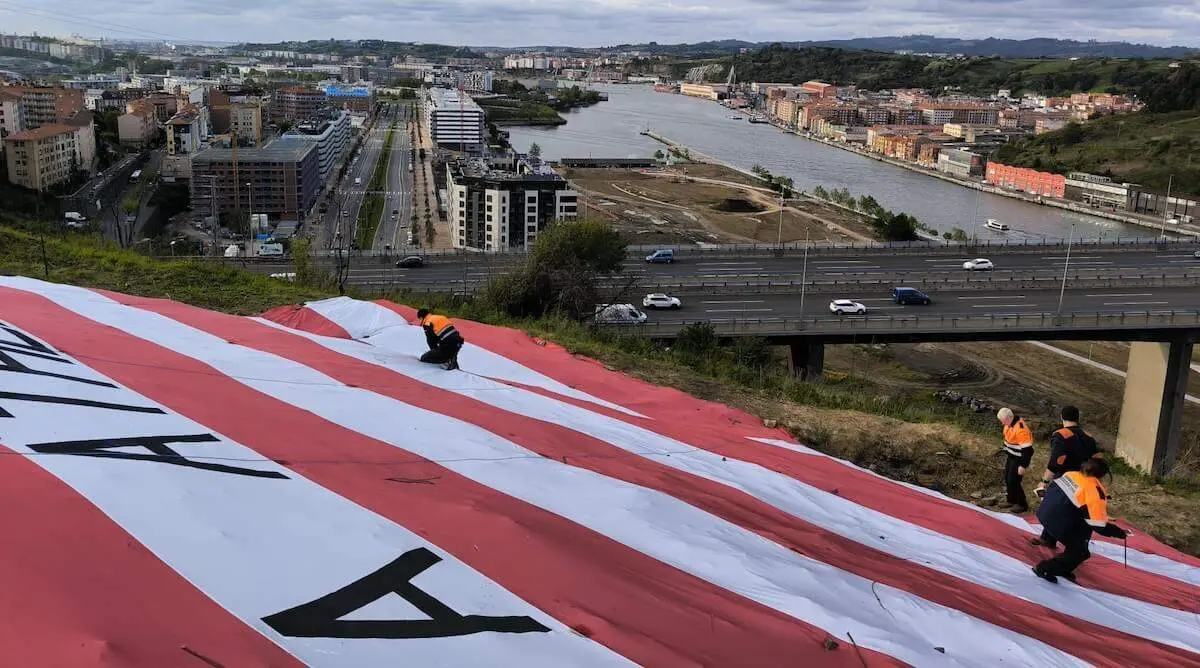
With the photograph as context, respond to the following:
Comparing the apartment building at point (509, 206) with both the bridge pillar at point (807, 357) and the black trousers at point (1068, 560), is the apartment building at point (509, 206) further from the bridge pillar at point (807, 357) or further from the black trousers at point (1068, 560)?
the black trousers at point (1068, 560)

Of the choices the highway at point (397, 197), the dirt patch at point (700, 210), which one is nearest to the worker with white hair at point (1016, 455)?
the highway at point (397, 197)

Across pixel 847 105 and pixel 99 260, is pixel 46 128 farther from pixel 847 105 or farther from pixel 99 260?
pixel 847 105

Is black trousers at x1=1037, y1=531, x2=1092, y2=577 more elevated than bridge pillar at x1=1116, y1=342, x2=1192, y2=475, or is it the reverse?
black trousers at x1=1037, y1=531, x2=1092, y2=577

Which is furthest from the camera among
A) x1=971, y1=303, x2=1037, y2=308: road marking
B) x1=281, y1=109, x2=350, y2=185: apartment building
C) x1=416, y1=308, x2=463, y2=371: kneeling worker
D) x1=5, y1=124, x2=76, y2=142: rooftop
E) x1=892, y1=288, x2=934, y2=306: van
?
x1=281, y1=109, x2=350, y2=185: apartment building

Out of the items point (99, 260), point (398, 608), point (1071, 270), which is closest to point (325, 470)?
point (398, 608)

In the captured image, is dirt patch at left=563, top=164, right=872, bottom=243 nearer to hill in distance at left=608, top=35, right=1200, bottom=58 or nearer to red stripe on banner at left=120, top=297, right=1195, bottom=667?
red stripe on banner at left=120, top=297, right=1195, bottom=667

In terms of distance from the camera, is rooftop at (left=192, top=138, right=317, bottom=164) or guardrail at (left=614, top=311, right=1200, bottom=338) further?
rooftop at (left=192, top=138, right=317, bottom=164)

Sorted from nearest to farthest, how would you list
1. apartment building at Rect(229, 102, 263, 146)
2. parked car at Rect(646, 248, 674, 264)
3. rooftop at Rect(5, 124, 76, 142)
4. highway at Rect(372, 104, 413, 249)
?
parked car at Rect(646, 248, 674, 264)
highway at Rect(372, 104, 413, 249)
rooftop at Rect(5, 124, 76, 142)
apartment building at Rect(229, 102, 263, 146)

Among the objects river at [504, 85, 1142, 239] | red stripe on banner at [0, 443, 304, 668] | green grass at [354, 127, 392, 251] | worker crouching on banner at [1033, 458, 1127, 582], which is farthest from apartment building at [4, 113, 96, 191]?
worker crouching on banner at [1033, 458, 1127, 582]
